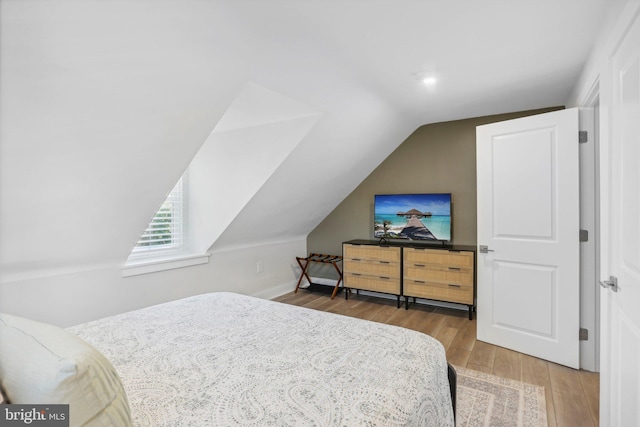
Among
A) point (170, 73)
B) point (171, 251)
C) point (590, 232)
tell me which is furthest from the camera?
point (171, 251)

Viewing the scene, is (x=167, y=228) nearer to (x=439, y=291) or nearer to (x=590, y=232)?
(x=439, y=291)

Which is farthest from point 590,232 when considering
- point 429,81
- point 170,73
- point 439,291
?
point 170,73

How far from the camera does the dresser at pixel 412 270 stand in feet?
12.1

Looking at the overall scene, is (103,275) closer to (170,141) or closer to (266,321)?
(170,141)

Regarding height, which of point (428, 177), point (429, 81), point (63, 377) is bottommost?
point (63, 377)

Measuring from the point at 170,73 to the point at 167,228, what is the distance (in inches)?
84.2

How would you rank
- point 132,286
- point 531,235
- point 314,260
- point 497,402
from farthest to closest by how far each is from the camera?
point 314,260 → point 132,286 → point 531,235 → point 497,402

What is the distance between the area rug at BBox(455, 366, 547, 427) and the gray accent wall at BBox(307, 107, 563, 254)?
1.97m

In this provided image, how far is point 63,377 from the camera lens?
2.22 ft

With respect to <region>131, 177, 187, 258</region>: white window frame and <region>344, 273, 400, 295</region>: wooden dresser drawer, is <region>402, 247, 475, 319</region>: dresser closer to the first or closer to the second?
<region>344, 273, 400, 295</region>: wooden dresser drawer

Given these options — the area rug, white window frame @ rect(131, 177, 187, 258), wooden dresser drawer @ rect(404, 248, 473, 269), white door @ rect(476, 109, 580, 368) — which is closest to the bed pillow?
the area rug

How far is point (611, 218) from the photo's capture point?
1579 mm

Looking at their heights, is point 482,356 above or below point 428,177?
below

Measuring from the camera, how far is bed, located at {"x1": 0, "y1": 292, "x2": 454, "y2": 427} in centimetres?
97
